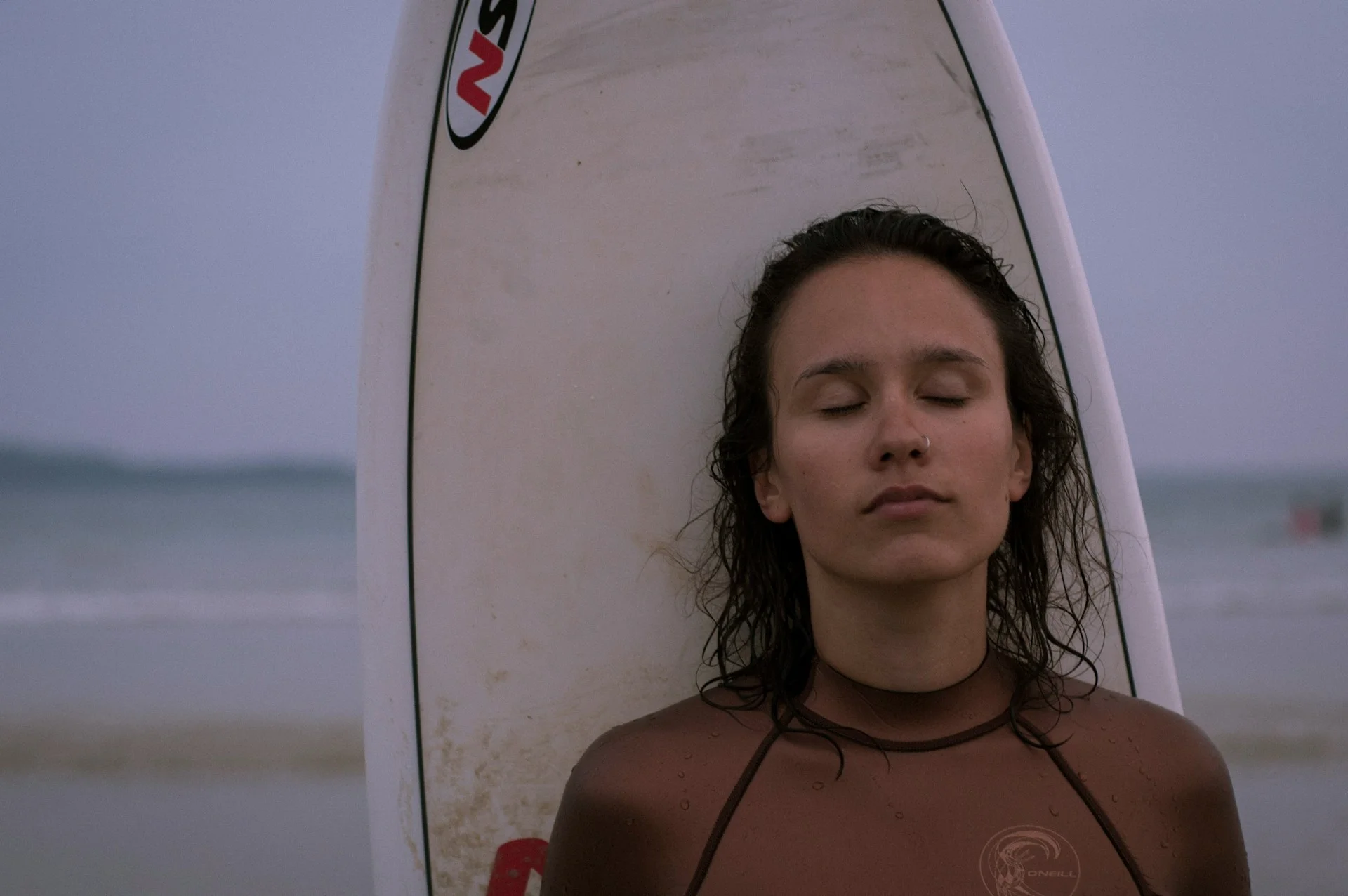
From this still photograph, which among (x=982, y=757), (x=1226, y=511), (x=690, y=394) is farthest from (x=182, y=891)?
(x=1226, y=511)

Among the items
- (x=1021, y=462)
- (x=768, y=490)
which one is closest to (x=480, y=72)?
(x=768, y=490)

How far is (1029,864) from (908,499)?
0.47m

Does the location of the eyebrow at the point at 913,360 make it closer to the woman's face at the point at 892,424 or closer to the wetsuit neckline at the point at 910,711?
the woman's face at the point at 892,424

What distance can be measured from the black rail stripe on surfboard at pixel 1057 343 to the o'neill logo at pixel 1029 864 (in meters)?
0.60

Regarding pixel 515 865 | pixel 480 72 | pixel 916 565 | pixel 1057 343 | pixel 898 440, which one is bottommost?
pixel 515 865

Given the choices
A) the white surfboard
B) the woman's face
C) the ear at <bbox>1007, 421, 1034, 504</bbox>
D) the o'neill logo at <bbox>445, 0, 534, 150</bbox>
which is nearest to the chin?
the woman's face

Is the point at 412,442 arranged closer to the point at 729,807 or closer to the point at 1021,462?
the point at 729,807

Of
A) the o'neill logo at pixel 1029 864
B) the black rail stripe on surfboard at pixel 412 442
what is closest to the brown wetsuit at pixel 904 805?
the o'neill logo at pixel 1029 864

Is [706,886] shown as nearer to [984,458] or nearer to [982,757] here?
[982,757]

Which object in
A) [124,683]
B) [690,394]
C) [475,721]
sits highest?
[690,394]

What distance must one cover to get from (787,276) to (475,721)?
3.09 ft

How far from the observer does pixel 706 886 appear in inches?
47.3

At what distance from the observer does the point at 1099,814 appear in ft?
4.08

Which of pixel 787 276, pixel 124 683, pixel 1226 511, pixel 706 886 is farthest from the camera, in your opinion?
pixel 1226 511
